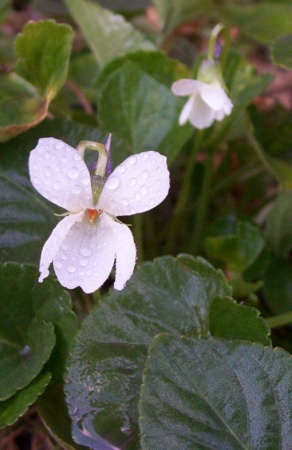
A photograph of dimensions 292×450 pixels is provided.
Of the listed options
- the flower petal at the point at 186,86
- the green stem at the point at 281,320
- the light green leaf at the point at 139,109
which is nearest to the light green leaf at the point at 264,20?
the light green leaf at the point at 139,109

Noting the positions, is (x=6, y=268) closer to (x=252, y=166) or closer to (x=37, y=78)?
(x=37, y=78)

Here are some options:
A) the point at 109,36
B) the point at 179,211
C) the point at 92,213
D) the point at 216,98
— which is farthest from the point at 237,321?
the point at 109,36

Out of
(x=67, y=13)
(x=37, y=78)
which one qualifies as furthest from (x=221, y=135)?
(x=67, y=13)

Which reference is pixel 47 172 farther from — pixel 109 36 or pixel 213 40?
pixel 109 36

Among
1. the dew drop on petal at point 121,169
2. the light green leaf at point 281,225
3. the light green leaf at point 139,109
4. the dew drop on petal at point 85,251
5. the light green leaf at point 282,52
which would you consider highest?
the light green leaf at point 282,52

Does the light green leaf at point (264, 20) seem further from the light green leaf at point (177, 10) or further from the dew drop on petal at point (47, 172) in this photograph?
the dew drop on petal at point (47, 172)

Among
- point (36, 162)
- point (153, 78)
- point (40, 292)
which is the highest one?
point (36, 162)
